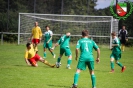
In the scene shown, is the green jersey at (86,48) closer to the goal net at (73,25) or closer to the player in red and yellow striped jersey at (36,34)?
the player in red and yellow striped jersey at (36,34)

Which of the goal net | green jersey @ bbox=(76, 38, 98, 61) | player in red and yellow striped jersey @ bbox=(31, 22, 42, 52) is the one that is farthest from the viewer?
the goal net

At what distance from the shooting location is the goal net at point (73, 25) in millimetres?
35906

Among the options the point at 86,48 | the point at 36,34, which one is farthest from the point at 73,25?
the point at 86,48

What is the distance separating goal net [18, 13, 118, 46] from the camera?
118 feet

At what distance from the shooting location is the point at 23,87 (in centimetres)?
1245

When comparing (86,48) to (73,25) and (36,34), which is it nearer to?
(36,34)

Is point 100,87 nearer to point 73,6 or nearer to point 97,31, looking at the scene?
point 97,31

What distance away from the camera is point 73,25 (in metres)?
37.0

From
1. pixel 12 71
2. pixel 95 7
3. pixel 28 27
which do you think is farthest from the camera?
pixel 95 7

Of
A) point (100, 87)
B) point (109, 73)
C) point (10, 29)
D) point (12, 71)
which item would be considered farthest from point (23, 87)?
point (10, 29)

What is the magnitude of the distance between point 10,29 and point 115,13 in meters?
11.5

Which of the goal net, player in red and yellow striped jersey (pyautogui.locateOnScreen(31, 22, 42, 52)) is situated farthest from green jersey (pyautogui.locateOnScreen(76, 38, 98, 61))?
the goal net

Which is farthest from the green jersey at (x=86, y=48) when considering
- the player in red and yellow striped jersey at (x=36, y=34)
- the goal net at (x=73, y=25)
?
the goal net at (x=73, y=25)

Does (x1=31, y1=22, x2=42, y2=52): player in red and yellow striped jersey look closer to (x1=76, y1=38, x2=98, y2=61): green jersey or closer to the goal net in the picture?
the goal net
